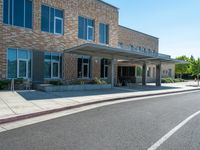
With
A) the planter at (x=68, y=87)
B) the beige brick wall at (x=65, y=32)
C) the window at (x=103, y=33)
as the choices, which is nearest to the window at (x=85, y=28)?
A: the beige brick wall at (x=65, y=32)

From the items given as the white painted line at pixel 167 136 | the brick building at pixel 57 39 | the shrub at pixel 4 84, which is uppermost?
the brick building at pixel 57 39

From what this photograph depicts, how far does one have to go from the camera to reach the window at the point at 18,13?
62.5 ft

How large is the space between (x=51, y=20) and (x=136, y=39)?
2027 cm

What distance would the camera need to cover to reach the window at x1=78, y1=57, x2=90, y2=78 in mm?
25536

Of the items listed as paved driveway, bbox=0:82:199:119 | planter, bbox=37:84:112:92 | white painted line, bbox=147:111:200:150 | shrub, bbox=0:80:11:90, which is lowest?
white painted line, bbox=147:111:200:150

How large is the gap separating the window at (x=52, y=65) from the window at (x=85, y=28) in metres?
4.13

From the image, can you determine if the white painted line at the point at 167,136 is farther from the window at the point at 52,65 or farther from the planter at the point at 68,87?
the window at the point at 52,65

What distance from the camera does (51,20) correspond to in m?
22.5

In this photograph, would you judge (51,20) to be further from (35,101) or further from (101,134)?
(101,134)

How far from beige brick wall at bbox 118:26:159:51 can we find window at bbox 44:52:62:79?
14905 mm

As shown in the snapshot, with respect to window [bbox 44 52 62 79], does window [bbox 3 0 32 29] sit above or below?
above

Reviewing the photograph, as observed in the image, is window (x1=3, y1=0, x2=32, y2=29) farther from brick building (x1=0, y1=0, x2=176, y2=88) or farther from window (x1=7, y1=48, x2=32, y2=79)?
window (x1=7, y1=48, x2=32, y2=79)

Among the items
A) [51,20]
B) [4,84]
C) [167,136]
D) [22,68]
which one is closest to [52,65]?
[22,68]

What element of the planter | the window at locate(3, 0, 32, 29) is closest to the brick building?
the window at locate(3, 0, 32, 29)
